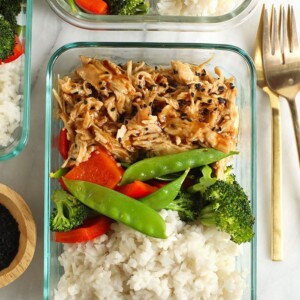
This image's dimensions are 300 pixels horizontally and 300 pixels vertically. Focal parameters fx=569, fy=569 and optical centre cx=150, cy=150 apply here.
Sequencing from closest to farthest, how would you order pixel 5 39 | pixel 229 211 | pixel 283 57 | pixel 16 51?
pixel 229 211 < pixel 5 39 < pixel 16 51 < pixel 283 57

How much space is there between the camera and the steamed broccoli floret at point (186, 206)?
2312 millimetres

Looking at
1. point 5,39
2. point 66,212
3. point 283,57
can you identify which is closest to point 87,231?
point 66,212

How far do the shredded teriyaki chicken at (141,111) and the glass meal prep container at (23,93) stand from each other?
0.16m

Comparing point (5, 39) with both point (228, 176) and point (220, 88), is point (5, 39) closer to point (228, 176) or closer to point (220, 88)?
point (220, 88)

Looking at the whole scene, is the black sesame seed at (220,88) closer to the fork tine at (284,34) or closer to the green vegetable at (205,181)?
the green vegetable at (205,181)

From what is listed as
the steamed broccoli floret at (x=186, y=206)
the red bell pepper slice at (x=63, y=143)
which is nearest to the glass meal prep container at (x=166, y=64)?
the red bell pepper slice at (x=63, y=143)

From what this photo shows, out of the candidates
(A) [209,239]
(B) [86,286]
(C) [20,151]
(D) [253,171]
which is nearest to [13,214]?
(C) [20,151]

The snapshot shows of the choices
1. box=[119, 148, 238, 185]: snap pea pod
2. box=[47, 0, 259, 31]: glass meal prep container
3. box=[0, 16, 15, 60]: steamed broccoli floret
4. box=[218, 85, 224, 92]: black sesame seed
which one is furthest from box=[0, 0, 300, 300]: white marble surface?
box=[119, 148, 238, 185]: snap pea pod

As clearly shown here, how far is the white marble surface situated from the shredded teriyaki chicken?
0.33 metres

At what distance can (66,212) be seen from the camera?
2277 millimetres

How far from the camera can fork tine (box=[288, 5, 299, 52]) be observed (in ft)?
8.53

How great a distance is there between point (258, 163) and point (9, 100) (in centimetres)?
116

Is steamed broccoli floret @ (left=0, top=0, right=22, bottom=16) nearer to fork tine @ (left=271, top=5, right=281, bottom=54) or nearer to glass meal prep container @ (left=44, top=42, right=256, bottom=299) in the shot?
glass meal prep container @ (left=44, top=42, right=256, bottom=299)

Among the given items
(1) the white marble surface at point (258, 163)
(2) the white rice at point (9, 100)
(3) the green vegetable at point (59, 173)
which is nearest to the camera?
(3) the green vegetable at point (59, 173)
